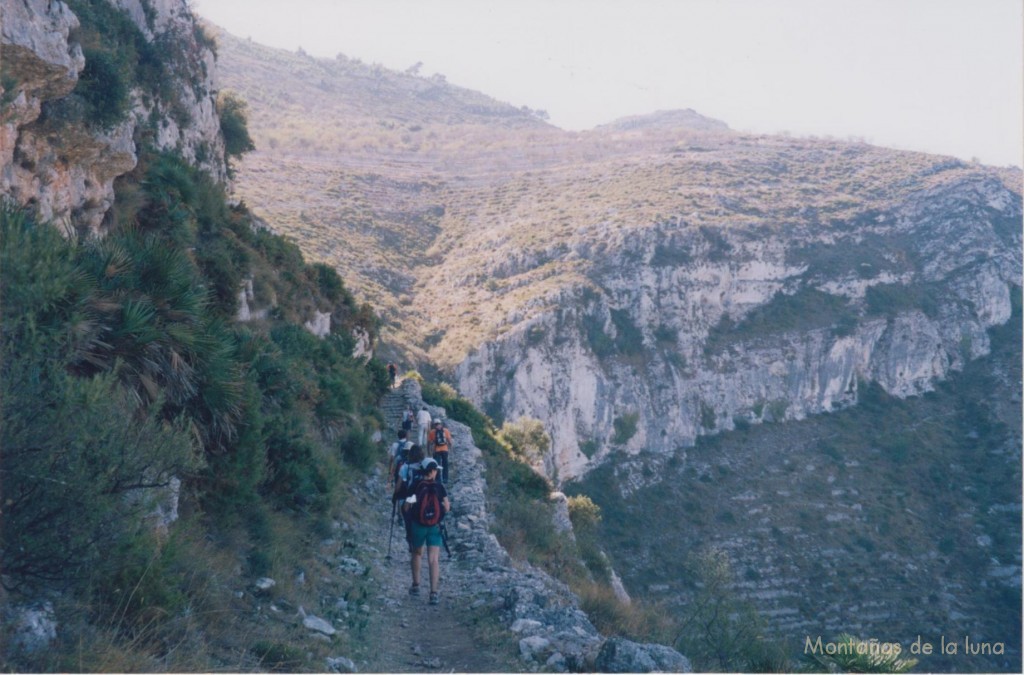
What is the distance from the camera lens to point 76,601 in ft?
12.5

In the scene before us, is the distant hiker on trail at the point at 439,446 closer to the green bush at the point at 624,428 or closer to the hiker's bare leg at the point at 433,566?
the hiker's bare leg at the point at 433,566

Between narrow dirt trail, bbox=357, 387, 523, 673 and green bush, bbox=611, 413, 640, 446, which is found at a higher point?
narrow dirt trail, bbox=357, 387, 523, 673

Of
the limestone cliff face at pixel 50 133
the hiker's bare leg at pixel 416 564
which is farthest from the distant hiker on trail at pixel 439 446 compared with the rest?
the limestone cliff face at pixel 50 133

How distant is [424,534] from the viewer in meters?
7.58

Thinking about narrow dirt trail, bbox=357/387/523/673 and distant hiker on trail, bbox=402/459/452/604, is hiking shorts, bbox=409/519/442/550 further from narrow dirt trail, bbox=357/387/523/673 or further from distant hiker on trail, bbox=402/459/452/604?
narrow dirt trail, bbox=357/387/523/673

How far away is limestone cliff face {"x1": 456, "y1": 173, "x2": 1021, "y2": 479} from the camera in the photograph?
5797 centimetres

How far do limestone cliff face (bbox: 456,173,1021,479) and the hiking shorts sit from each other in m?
46.1

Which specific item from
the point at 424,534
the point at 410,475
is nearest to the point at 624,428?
the point at 410,475

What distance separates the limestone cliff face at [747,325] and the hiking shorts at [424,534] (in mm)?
46056

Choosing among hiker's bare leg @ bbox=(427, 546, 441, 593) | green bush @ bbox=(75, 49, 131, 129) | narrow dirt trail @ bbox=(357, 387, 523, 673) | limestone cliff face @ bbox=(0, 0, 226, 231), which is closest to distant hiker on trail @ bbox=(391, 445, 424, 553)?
hiker's bare leg @ bbox=(427, 546, 441, 593)

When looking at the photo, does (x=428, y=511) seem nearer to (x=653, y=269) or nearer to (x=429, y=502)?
(x=429, y=502)

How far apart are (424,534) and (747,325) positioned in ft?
220

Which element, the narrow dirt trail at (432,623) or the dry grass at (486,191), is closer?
the narrow dirt trail at (432,623)

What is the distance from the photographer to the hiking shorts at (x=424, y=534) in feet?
24.9
